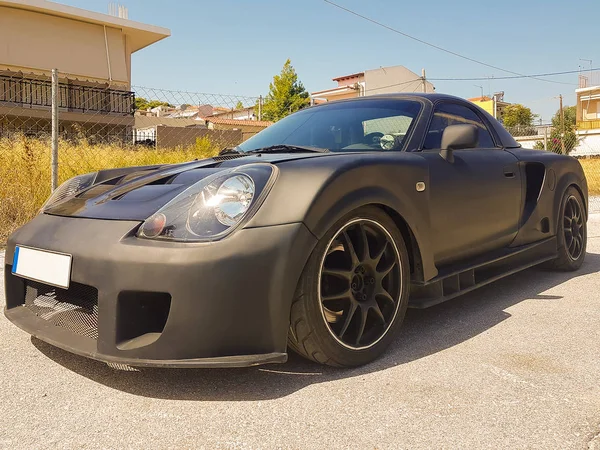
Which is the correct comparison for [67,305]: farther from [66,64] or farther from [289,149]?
[66,64]

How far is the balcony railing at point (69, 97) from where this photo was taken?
63.1 feet

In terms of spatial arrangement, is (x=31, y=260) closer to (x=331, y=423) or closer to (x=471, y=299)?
(x=331, y=423)

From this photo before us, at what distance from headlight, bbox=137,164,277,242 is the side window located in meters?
1.19

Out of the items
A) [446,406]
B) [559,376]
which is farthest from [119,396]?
[559,376]

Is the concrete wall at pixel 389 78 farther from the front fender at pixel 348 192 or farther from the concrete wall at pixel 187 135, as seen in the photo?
the front fender at pixel 348 192

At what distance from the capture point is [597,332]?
8.87 feet

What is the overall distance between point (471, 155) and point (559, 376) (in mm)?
1397

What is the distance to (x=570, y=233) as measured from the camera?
4.15 metres

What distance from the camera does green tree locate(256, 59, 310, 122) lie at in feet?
121

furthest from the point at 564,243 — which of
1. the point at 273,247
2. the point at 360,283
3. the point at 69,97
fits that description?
the point at 69,97

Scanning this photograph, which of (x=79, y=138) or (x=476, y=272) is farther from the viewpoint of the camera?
(x=79, y=138)

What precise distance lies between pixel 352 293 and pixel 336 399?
0.50m

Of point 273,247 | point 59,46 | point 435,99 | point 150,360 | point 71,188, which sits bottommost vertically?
point 150,360

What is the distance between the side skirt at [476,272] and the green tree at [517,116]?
59.8 m
